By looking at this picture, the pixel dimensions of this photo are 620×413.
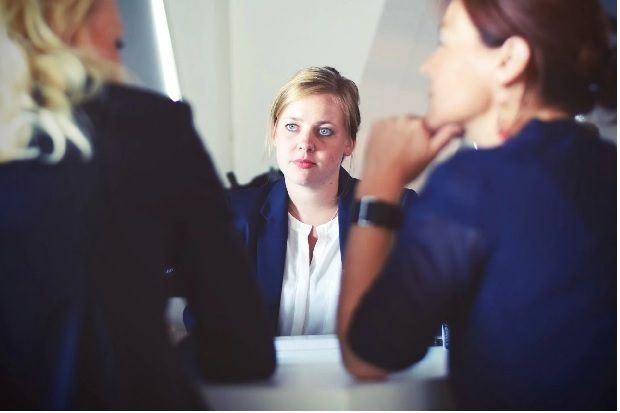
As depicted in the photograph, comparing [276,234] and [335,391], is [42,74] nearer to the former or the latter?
[276,234]

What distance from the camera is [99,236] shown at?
2.33 feet

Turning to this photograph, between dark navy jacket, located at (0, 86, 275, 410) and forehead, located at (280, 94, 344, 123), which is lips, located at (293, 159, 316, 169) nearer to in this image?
forehead, located at (280, 94, 344, 123)

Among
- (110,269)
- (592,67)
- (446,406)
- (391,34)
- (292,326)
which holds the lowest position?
(446,406)

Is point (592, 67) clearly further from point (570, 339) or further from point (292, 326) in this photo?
point (292, 326)

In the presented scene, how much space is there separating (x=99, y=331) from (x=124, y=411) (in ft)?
0.48

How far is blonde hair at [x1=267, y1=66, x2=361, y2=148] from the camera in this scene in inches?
35.0

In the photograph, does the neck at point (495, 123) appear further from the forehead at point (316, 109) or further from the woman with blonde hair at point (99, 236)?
the woman with blonde hair at point (99, 236)

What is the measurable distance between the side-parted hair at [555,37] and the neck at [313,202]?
0.38 m

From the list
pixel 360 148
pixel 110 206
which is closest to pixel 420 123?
pixel 360 148

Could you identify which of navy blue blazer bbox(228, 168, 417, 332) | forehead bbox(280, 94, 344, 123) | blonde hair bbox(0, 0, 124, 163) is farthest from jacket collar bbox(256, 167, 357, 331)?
blonde hair bbox(0, 0, 124, 163)

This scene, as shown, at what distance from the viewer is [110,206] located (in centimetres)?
72

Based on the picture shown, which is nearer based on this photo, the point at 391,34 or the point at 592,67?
the point at 592,67

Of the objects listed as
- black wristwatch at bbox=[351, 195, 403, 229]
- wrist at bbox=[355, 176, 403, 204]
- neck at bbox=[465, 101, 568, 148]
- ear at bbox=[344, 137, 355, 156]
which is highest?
neck at bbox=[465, 101, 568, 148]

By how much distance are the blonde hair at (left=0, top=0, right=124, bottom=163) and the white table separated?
485 mm
